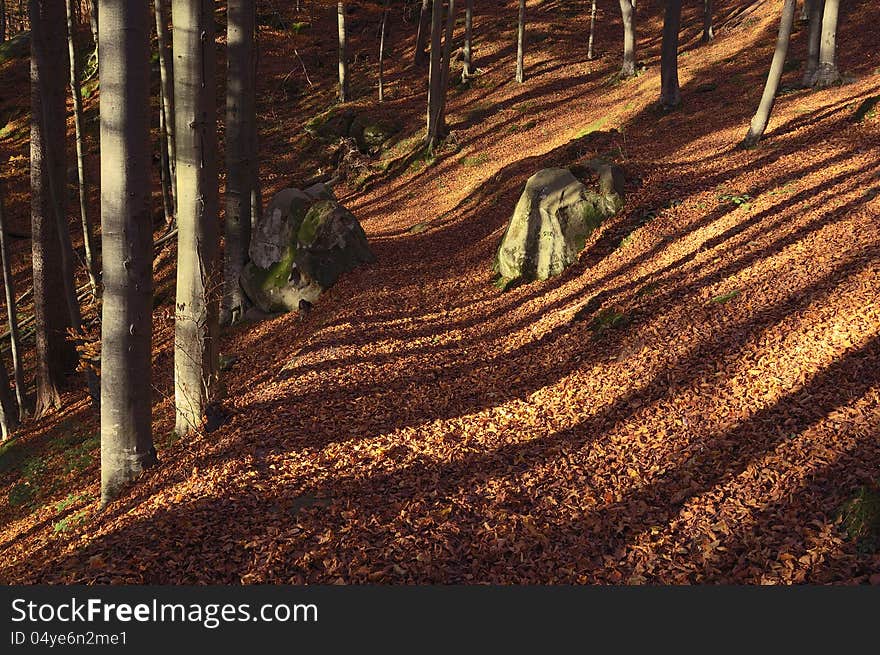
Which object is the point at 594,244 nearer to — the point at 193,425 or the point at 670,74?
the point at 193,425

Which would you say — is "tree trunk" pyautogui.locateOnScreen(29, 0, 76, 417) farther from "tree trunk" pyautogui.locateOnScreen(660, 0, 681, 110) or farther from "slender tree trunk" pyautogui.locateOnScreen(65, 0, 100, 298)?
"tree trunk" pyautogui.locateOnScreen(660, 0, 681, 110)

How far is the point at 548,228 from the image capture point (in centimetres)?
1269

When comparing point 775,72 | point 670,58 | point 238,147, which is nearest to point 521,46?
point 670,58

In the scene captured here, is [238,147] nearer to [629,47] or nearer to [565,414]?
[565,414]

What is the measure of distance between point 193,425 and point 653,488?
18.4 ft

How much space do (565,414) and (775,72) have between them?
1078 centimetres

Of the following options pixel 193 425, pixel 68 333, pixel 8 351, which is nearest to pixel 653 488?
pixel 193 425

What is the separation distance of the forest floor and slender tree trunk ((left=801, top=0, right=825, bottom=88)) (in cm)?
92

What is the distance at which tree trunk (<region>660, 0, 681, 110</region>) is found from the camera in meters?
19.2

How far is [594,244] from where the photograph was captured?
12.7 m

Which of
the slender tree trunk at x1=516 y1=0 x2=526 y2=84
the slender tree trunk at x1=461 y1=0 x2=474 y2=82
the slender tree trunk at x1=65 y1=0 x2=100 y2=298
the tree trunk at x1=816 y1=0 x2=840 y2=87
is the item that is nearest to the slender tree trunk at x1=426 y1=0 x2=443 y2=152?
the slender tree trunk at x1=516 y1=0 x2=526 y2=84

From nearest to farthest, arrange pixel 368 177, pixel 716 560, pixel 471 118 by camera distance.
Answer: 1. pixel 716 560
2. pixel 368 177
3. pixel 471 118

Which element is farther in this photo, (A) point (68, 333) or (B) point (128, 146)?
(A) point (68, 333)

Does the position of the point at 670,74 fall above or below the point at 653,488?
above
